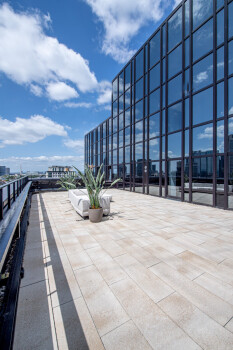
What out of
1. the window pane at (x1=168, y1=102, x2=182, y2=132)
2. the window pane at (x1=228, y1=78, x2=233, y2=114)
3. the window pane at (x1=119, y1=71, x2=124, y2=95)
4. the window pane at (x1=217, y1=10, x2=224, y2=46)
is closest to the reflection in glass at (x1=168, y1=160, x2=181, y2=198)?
the window pane at (x1=168, y1=102, x2=182, y2=132)

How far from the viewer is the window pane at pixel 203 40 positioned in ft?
22.0

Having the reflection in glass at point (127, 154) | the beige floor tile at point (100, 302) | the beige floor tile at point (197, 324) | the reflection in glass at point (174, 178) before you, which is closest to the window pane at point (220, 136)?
the reflection in glass at point (174, 178)

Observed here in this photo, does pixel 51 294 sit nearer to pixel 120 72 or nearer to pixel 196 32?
pixel 196 32

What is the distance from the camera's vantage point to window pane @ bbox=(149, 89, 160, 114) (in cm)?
950

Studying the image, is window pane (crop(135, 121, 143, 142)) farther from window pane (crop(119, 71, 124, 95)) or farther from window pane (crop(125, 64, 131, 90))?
window pane (crop(119, 71, 124, 95))

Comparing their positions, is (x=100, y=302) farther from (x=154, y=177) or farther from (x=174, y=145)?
(x=154, y=177)

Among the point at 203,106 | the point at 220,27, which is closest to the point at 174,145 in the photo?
the point at 203,106

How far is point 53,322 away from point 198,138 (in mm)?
7904

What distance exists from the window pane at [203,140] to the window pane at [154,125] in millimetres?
2611

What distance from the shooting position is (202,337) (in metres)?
1.28

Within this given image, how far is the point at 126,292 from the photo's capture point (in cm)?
179

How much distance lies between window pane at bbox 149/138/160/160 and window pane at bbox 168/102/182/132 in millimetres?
1203

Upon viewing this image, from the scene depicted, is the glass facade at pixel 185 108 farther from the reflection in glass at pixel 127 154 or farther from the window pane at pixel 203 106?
the reflection in glass at pixel 127 154

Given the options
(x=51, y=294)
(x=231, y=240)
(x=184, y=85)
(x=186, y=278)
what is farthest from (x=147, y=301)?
(x=184, y=85)
